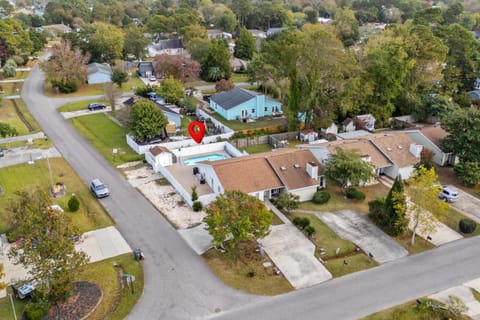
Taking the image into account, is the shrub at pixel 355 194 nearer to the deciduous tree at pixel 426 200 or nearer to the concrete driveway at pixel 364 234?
the concrete driveway at pixel 364 234

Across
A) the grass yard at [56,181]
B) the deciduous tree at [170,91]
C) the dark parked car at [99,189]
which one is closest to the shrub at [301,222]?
the grass yard at [56,181]

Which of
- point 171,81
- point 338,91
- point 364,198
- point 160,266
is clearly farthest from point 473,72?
point 160,266

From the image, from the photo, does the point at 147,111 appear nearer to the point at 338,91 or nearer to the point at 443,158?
the point at 338,91

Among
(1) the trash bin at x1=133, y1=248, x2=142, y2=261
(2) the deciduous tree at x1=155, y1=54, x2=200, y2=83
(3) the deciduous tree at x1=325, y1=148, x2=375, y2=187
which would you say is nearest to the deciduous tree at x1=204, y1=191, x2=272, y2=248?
(1) the trash bin at x1=133, y1=248, x2=142, y2=261

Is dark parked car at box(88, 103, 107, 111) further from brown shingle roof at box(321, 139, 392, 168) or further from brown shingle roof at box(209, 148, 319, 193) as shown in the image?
brown shingle roof at box(321, 139, 392, 168)

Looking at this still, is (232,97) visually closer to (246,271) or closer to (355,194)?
(355,194)

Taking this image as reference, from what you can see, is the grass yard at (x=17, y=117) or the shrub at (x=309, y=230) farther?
the grass yard at (x=17, y=117)
